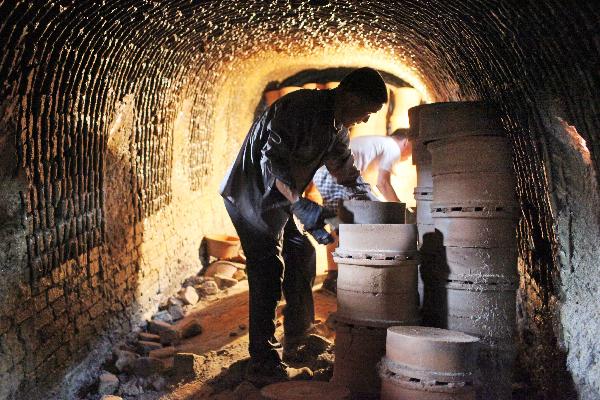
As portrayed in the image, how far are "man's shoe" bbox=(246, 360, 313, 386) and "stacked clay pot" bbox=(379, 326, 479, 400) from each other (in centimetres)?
95

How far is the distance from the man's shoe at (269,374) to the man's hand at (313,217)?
3.15 ft

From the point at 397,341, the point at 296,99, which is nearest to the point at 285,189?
the point at 296,99

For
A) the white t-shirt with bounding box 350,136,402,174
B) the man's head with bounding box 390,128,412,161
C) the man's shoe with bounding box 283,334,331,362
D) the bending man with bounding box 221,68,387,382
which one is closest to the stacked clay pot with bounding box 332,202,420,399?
the bending man with bounding box 221,68,387,382

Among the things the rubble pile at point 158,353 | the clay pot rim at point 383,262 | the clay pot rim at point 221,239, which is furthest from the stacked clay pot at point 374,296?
the clay pot rim at point 221,239

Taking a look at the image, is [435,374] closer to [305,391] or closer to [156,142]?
[305,391]

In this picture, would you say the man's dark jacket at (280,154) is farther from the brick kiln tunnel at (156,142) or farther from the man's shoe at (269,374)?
the brick kiln tunnel at (156,142)

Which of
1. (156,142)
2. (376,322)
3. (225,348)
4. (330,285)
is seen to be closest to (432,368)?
(376,322)

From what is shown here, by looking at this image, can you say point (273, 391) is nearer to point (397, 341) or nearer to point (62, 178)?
point (397, 341)

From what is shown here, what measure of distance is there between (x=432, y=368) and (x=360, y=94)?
65.7 inches

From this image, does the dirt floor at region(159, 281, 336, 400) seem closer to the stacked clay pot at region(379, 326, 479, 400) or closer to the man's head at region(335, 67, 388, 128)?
the stacked clay pot at region(379, 326, 479, 400)

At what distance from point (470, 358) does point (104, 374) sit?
2.63 metres

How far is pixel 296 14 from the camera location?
18.4 feet

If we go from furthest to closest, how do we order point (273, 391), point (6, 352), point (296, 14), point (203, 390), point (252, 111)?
point (252, 111), point (296, 14), point (203, 390), point (273, 391), point (6, 352)

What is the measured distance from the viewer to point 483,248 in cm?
374
